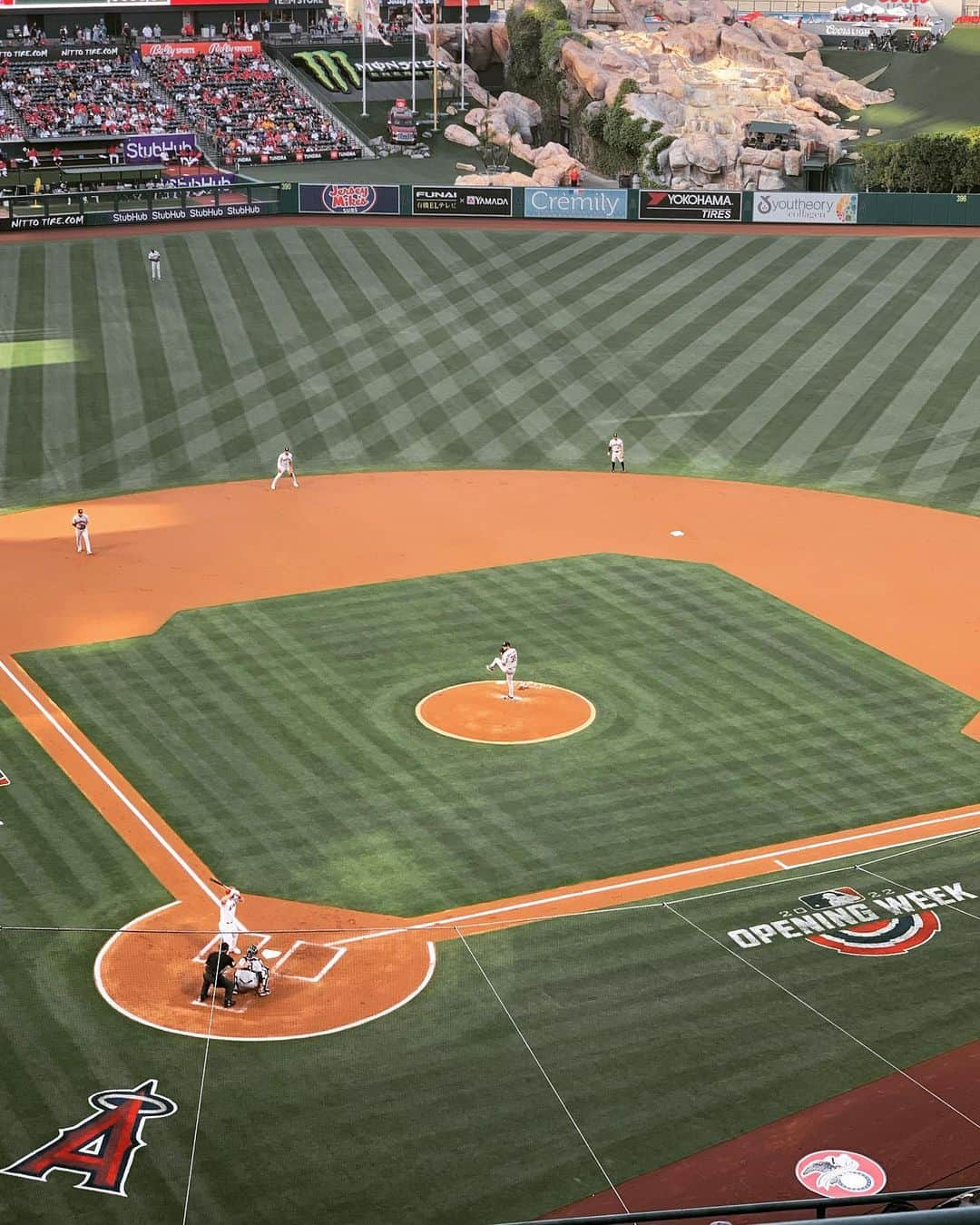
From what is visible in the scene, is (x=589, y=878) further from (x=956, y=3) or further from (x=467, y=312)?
(x=956, y=3)

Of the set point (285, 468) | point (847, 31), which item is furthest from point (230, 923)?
point (847, 31)

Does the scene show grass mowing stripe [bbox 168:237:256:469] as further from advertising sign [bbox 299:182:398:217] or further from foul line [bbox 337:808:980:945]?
foul line [bbox 337:808:980:945]

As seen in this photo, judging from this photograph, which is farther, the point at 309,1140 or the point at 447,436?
the point at 447,436

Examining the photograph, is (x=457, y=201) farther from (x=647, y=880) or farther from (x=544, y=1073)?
(x=544, y=1073)

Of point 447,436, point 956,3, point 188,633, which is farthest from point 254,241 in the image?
point 956,3

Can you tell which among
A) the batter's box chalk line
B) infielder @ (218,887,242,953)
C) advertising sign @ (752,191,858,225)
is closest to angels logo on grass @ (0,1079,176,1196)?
infielder @ (218,887,242,953)

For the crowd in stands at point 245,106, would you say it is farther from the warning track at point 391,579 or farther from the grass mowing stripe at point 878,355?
the warning track at point 391,579

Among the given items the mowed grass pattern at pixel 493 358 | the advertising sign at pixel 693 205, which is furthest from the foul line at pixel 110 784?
the advertising sign at pixel 693 205
